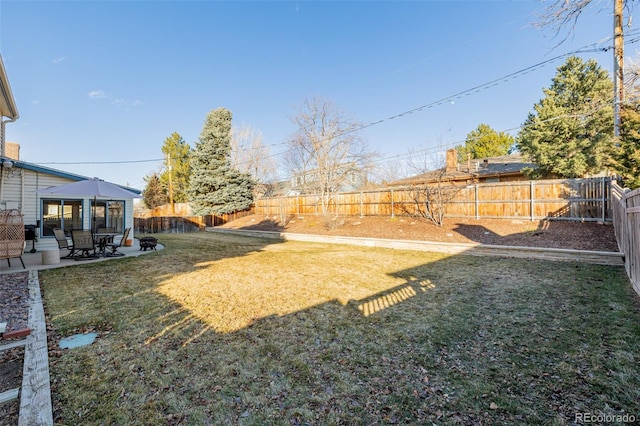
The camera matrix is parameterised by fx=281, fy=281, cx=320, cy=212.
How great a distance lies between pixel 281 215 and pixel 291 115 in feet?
21.4

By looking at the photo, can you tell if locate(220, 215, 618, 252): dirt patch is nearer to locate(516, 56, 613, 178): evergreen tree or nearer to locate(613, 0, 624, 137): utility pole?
locate(613, 0, 624, 137): utility pole

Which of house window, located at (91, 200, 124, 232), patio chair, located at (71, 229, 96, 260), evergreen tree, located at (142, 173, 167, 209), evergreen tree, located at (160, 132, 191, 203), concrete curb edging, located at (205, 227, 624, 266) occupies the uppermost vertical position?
evergreen tree, located at (160, 132, 191, 203)

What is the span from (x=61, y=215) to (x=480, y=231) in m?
15.6

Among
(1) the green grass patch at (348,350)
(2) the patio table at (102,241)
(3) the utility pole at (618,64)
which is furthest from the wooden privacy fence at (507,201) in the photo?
(2) the patio table at (102,241)

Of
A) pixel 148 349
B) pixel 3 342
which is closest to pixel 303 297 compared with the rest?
pixel 148 349

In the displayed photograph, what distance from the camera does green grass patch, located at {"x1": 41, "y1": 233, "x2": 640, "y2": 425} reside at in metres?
2.10

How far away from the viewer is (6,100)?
30.2 ft

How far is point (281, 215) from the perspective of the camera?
19.0 meters

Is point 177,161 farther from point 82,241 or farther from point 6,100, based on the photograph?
point 82,241

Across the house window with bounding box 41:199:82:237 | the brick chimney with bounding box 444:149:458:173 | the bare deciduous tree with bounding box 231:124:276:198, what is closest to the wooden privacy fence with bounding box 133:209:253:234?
the bare deciduous tree with bounding box 231:124:276:198

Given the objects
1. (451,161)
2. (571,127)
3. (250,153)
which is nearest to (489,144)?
(451,161)

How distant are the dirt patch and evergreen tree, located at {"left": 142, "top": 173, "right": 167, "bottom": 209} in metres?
19.6

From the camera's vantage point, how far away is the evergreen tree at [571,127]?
13117mm

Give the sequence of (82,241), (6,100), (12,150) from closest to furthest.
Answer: (82,241) → (6,100) → (12,150)
